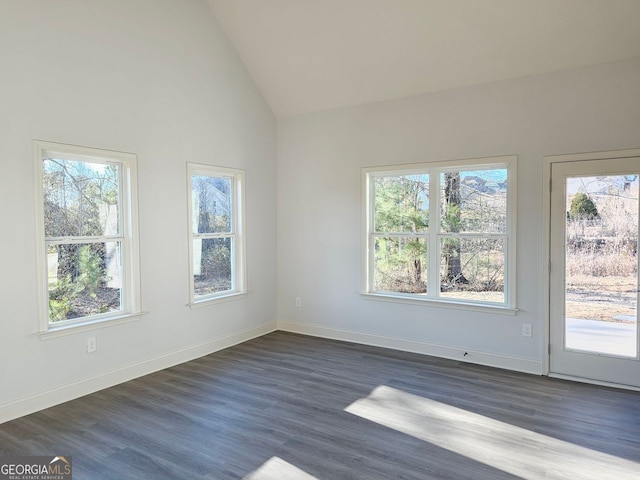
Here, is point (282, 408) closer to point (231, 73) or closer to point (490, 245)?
point (490, 245)

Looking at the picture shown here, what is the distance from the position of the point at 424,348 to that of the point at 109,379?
3168 mm

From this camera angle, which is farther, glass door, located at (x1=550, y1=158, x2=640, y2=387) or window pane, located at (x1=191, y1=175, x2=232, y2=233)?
window pane, located at (x1=191, y1=175, x2=232, y2=233)

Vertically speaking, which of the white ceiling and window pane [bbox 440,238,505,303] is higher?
the white ceiling

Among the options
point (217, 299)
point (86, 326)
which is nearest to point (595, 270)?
point (217, 299)

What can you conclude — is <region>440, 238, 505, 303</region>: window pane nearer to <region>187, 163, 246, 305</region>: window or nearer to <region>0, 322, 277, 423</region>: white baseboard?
<region>187, 163, 246, 305</region>: window

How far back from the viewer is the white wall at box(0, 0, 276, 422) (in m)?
3.24

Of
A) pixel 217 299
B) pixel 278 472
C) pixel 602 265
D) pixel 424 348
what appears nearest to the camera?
pixel 278 472

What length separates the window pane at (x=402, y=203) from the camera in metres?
4.83

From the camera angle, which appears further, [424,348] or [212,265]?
[212,265]

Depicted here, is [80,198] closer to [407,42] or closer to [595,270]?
[407,42]

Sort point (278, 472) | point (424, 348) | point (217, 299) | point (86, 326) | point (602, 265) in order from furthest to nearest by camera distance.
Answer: point (217, 299), point (424, 348), point (602, 265), point (86, 326), point (278, 472)

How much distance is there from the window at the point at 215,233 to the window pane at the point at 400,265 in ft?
5.46

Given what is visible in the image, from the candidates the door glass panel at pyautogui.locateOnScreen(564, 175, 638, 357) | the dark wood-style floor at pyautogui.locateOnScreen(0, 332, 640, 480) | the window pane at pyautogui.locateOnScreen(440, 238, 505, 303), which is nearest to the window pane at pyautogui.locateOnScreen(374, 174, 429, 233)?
the window pane at pyautogui.locateOnScreen(440, 238, 505, 303)

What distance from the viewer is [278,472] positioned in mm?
2531
